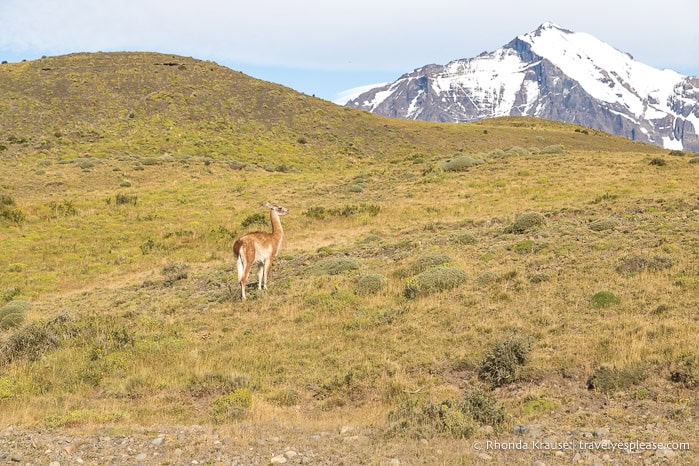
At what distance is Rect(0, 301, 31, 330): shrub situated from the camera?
1631 cm

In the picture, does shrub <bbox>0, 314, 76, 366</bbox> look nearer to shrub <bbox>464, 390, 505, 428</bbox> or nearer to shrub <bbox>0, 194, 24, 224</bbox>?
shrub <bbox>464, 390, 505, 428</bbox>

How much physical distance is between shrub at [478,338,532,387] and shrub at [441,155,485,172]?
31765 mm

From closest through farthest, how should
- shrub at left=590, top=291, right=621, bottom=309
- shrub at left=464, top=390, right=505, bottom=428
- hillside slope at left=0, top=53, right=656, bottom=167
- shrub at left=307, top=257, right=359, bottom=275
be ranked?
shrub at left=464, top=390, right=505, bottom=428 < shrub at left=590, top=291, right=621, bottom=309 < shrub at left=307, top=257, right=359, bottom=275 < hillside slope at left=0, top=53, right=656, bottom=167

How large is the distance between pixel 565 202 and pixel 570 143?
50.9 meters

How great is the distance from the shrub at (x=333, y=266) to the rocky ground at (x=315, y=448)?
32.9 feet

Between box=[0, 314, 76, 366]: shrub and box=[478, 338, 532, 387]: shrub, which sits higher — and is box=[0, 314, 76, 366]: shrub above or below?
below

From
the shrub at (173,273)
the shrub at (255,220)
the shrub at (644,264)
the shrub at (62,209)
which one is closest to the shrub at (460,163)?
the shrub at (255,220)

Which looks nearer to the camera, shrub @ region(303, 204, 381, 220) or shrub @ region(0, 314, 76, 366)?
shrub @ region(0, 314, 76, 366)

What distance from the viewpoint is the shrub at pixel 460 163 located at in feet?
134

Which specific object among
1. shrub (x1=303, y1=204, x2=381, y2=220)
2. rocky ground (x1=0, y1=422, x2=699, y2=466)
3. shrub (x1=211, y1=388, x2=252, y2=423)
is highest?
shrub (x1=303, y1=204, x2=381, y2=220)

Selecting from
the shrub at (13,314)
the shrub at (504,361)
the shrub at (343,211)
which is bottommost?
the shrub at (13,314)

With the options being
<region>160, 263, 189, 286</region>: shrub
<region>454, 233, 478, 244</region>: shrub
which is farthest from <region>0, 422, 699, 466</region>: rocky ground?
<region>454, 233, 478, 244</region>: shrub

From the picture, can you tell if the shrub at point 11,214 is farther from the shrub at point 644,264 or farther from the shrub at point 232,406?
the shrub at point 644,264

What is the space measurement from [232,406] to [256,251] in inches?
304
